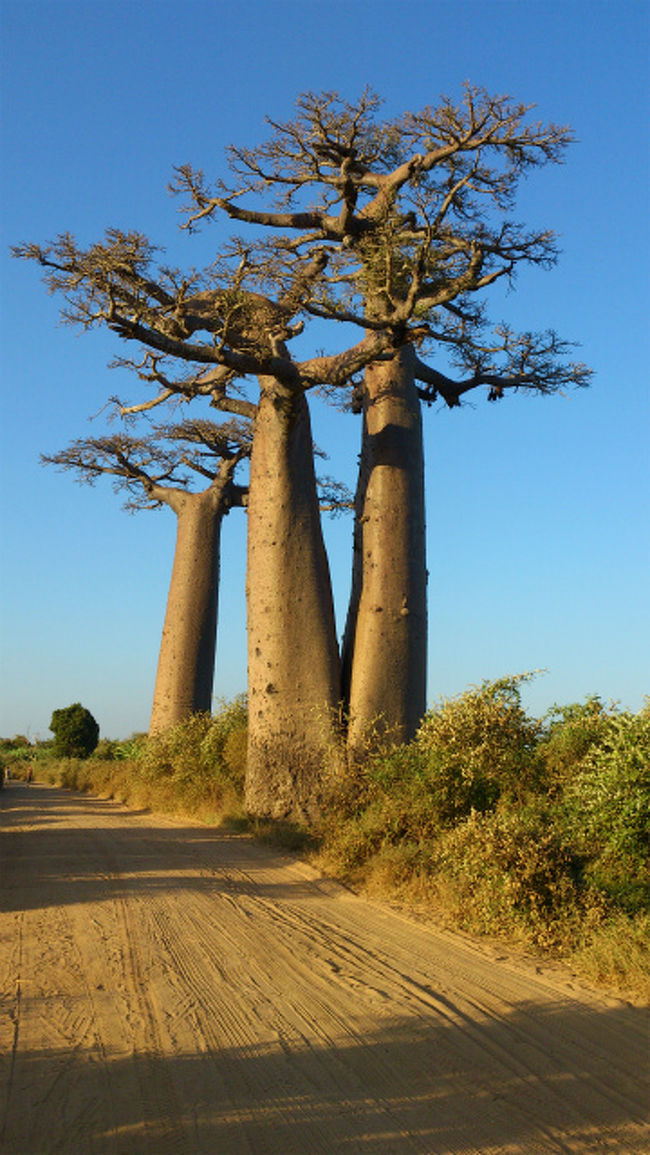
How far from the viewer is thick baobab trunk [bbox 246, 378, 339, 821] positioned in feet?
25.9

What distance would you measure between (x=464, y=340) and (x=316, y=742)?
4040 mm

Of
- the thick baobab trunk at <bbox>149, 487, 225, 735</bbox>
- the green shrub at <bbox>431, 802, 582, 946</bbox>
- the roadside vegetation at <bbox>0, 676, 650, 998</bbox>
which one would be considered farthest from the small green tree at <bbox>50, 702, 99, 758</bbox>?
the green shrub at <bbox>431, 802, 582, 946</bbox>

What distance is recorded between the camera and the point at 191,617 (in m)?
13.5

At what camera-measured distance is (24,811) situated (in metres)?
9.91

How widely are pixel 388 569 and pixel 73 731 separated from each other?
1417 centimetres

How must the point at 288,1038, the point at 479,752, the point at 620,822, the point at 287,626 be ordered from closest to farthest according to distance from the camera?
the point at 288,1038
the point at 620,822
the point at 479,752
the point at 287,626

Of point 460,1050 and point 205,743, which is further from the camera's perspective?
point 205,743

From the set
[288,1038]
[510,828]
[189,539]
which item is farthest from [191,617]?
[288,1038]

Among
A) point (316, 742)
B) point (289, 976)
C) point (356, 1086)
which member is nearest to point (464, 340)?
point (316, 742)

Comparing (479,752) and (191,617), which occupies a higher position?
(191,617)

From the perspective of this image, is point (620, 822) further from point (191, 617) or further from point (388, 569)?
point (191, 617)

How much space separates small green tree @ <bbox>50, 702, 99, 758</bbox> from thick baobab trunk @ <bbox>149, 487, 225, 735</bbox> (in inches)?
301

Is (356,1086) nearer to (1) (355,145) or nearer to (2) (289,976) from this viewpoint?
(2) (289,976)

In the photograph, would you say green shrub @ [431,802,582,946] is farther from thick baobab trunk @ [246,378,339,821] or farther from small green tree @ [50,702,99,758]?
small green tree @ [50,702,99,758]
